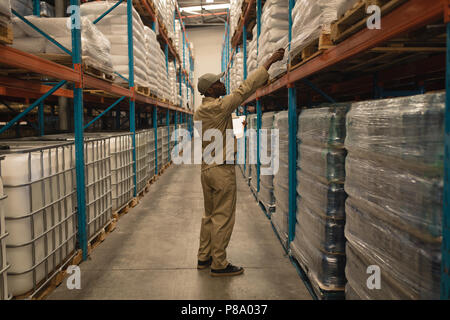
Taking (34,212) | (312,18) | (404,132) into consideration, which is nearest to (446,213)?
(404,132)

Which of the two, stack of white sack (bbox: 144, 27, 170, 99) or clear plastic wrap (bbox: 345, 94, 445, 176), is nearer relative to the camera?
clear plastic wrap (bbox: 345, 94, 445, 176)

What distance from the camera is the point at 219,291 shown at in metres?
3.16

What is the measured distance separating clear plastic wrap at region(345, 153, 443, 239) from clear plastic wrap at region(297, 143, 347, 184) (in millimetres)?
263

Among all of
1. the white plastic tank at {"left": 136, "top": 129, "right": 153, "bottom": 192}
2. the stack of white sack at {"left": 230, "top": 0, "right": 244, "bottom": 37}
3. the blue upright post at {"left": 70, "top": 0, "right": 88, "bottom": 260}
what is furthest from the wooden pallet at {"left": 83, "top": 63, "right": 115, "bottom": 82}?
→ the stack of white sack at {"left": 230, "top": 0, "right": 244, "bottom": 37}

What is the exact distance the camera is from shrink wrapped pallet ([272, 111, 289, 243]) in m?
4.09

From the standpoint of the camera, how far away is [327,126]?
8.89ft

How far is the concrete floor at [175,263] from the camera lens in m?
3.13

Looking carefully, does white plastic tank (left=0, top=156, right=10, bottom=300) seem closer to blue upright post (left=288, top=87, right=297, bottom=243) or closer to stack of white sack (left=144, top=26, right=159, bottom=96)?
blue upright post (left=288, top=87, right=297, bottom=243)

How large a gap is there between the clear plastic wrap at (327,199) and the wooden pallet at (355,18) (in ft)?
3.56

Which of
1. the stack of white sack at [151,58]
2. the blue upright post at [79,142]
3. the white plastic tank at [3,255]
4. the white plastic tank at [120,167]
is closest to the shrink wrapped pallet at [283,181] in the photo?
the blue upright post at [79,142]

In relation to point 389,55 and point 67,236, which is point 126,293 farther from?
point 389,55

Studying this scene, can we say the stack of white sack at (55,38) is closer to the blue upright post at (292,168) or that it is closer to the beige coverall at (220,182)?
the beige coverall at (220,182)
